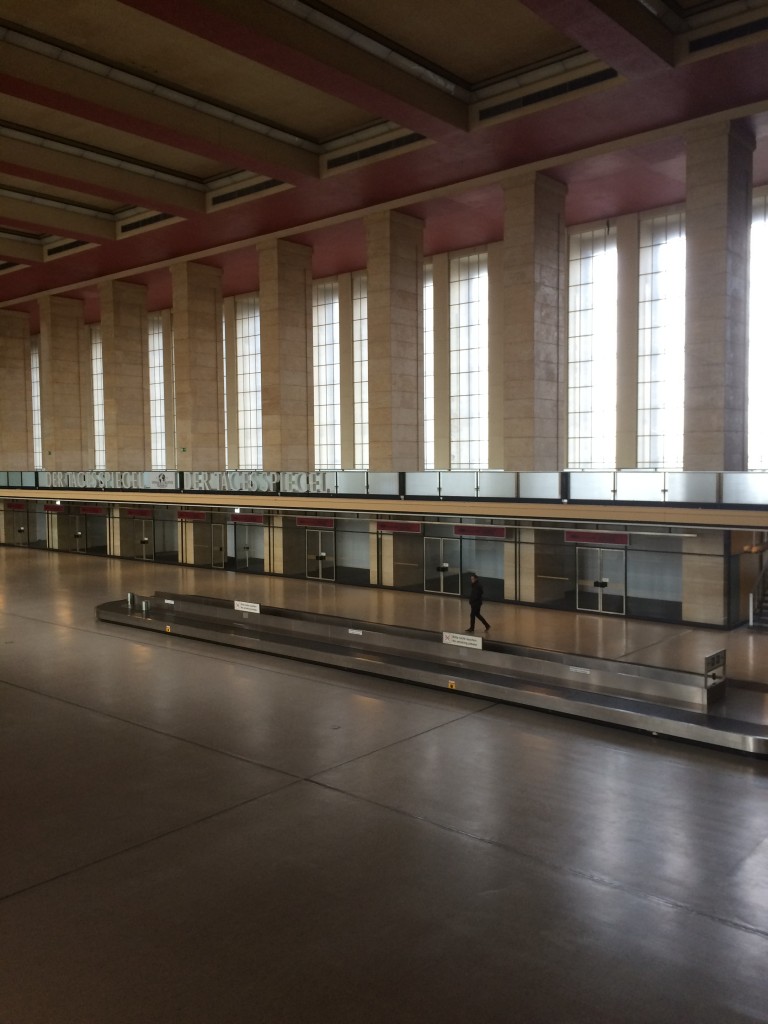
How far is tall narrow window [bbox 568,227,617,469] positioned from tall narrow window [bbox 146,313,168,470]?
780 inches

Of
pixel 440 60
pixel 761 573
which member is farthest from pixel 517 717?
pixel 440 60

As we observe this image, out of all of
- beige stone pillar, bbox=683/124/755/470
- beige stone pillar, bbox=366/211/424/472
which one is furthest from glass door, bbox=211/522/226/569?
Result: beige stone pillar, bbox=683/124/755/470

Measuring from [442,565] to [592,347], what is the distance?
25.4 ft

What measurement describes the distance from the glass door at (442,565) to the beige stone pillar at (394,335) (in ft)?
8.06

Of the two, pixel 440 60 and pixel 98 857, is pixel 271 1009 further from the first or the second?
pixel 440 60

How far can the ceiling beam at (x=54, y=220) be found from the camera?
24.4 m

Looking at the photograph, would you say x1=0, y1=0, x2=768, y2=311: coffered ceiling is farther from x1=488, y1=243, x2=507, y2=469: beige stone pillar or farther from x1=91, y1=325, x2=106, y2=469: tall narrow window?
x1=91, y1=325, x2=106, y2=469: tall narrow window

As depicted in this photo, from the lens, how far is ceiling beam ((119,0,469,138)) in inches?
520

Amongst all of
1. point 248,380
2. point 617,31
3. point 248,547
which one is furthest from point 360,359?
point 617,31

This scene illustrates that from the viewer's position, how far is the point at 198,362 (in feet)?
91.8

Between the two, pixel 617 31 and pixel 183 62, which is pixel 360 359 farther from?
pixel 617 31

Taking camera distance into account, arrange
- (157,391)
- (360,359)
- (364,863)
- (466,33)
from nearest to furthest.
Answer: (364,863) < (466,33) < (360,359) < (157,391)

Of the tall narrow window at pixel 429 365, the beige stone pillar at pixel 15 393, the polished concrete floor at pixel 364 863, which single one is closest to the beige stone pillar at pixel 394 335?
the tall narrow window at pixel 429 365

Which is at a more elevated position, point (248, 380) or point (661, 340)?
point (248, 380)
